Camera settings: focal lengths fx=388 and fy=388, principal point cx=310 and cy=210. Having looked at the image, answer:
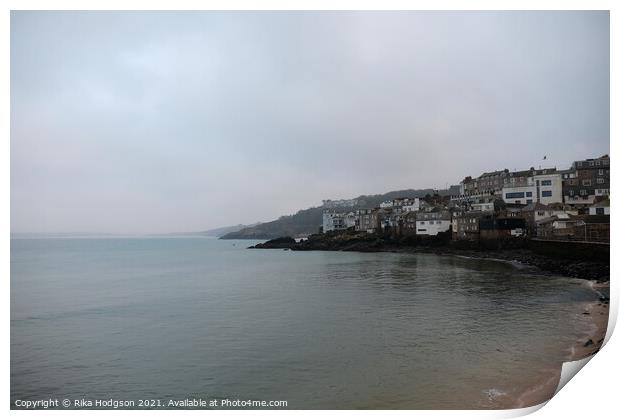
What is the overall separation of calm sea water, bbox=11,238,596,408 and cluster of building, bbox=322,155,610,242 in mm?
2575

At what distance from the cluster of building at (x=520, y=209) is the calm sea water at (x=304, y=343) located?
257cm

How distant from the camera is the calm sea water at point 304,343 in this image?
347cm

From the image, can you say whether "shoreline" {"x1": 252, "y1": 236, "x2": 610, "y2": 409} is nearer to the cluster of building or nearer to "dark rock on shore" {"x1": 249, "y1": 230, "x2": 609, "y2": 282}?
"dark rock on shore" {"x1": 249, "y1": 230, "x2": 609, "y2": 282}

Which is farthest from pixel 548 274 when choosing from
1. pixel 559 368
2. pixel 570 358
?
pixel 559 368

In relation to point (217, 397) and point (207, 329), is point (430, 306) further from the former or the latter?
point (217, 397)

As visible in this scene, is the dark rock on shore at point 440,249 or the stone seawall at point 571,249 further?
the dark rock on shore at point 440,249

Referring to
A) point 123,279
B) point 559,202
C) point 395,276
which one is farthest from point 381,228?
point 123,279

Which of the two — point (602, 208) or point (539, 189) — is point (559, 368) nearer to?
point (602, 208)

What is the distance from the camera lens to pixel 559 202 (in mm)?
13555

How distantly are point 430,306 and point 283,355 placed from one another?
315cm

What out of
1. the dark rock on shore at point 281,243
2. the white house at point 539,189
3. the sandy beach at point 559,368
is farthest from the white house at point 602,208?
the dark rock on shore at point 281,243

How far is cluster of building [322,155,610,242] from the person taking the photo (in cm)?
939

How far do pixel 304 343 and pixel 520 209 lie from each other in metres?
12.1

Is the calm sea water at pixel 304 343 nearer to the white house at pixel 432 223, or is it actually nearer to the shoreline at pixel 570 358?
the shoreline at pixel 570 358
